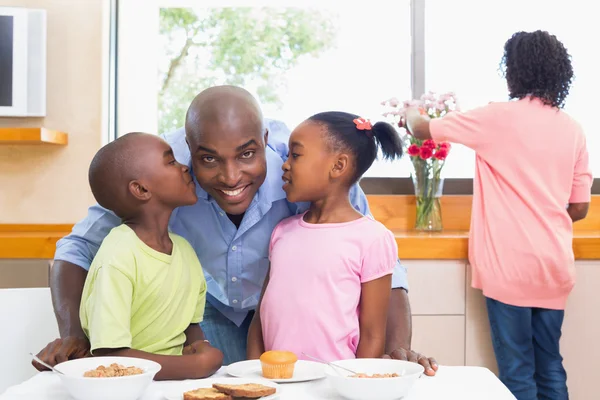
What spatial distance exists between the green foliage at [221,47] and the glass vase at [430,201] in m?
0.87

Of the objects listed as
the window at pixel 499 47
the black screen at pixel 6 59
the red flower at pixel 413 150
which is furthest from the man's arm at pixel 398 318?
the black screen at pixel 6 59

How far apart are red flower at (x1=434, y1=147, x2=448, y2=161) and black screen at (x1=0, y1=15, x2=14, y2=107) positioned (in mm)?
1594

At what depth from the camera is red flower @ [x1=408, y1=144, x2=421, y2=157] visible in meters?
2.86

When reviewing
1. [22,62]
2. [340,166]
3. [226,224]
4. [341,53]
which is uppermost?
[341,53]

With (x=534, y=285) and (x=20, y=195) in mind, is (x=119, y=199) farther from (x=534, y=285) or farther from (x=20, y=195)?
(x=20, y=195)

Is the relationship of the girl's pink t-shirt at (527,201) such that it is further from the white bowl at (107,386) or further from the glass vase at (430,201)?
the white bowl at (107,386)

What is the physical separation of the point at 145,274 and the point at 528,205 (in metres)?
1.51

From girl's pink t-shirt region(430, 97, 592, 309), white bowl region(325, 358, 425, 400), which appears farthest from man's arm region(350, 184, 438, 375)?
girl's pink t-shirt region(430, 97, 592, 309)

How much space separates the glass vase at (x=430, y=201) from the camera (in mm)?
2924

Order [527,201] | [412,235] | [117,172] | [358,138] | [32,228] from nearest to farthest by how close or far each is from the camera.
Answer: [117,172] < [358,138] < [527,201] < [412,235] < [32,228]

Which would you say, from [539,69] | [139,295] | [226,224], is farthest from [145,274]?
[539,69]

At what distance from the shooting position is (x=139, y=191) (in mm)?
1350

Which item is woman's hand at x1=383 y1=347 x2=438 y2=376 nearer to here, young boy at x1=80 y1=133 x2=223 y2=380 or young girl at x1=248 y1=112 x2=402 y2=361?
young girl at x1=248 y1=112 x2=402 y2=361

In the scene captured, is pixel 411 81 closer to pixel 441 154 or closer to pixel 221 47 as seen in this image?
pixel 441 154
